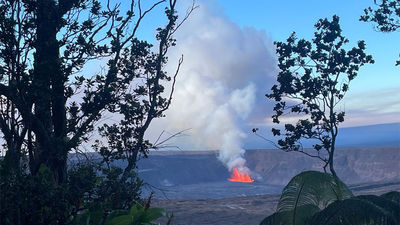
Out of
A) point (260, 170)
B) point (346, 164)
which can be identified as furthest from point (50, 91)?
point (260, 170)

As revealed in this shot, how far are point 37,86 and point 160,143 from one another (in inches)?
129

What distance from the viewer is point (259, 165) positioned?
13825 centimetres

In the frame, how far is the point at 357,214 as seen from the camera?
5.19 meters

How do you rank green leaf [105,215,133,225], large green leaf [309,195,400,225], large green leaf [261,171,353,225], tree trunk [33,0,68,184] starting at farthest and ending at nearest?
1. tree trunk [33,0,68,184]
2. large green leaf [261,171,353,225]
3. green leaf [105,215,133,225]
4. large green leaf [309,195,400,225]

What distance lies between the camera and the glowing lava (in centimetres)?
12865

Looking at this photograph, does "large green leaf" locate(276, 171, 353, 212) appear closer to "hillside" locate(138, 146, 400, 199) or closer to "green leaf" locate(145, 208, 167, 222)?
"green leaf" locate(145, 208, 167, 222)

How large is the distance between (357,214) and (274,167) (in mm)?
128523

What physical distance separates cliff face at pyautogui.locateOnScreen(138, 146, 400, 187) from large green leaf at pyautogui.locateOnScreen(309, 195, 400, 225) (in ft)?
345

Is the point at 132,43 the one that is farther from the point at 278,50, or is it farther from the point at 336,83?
the point at 336,83

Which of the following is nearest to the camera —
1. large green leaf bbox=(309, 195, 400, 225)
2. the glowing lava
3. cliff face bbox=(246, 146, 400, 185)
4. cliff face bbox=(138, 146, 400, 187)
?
large green leaf bbox=(309, 195, 400, 225)

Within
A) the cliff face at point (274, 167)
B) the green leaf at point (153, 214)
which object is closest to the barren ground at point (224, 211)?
the green leaf at point (153, 214)

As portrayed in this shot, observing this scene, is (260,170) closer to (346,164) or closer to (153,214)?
(346,164)

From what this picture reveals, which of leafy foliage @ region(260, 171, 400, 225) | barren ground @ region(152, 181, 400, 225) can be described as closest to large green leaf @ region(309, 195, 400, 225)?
leafy foliage @ region(260, 171, 400, 225)

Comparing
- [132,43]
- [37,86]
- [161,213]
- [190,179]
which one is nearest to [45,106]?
[37,86]
